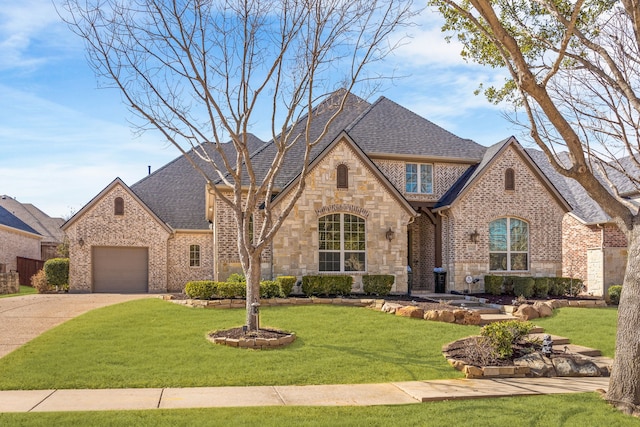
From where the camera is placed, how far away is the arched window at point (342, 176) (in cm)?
2072

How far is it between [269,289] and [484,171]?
34.7ft

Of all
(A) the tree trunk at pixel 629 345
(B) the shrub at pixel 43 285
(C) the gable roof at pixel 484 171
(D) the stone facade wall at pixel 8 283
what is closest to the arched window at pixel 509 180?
(C) the gable roof at pixel 484 171

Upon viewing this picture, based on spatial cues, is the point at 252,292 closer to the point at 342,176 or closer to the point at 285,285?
the point at 285,285

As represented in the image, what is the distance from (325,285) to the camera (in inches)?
727

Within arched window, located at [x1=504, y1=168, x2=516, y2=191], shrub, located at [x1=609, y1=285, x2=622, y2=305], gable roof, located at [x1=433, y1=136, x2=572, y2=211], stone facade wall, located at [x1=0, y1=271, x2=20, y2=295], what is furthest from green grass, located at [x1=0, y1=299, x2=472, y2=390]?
stone facade wall, located at [x1=0, y1=271, x2=20, y2=295]

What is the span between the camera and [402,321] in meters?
14.5

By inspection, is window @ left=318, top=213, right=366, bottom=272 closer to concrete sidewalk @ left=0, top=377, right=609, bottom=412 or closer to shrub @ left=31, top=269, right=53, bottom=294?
concrete sidewalk @ left=0, top=377, right=609, bottom=412

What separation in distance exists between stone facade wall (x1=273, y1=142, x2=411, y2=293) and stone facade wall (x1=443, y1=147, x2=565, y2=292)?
8.35ft

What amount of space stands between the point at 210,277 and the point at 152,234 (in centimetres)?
344

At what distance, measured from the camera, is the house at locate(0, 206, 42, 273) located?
32125mm

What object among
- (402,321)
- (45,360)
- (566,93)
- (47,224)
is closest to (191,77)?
(45,360)

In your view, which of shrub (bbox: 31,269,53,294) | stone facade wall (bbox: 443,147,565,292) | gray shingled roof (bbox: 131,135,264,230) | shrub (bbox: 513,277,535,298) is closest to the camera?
shrub (bbox: 513,277,535,298)

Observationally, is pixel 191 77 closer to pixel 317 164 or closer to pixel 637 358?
pixel 317 164

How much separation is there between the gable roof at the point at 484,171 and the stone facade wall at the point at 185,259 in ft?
37.4
